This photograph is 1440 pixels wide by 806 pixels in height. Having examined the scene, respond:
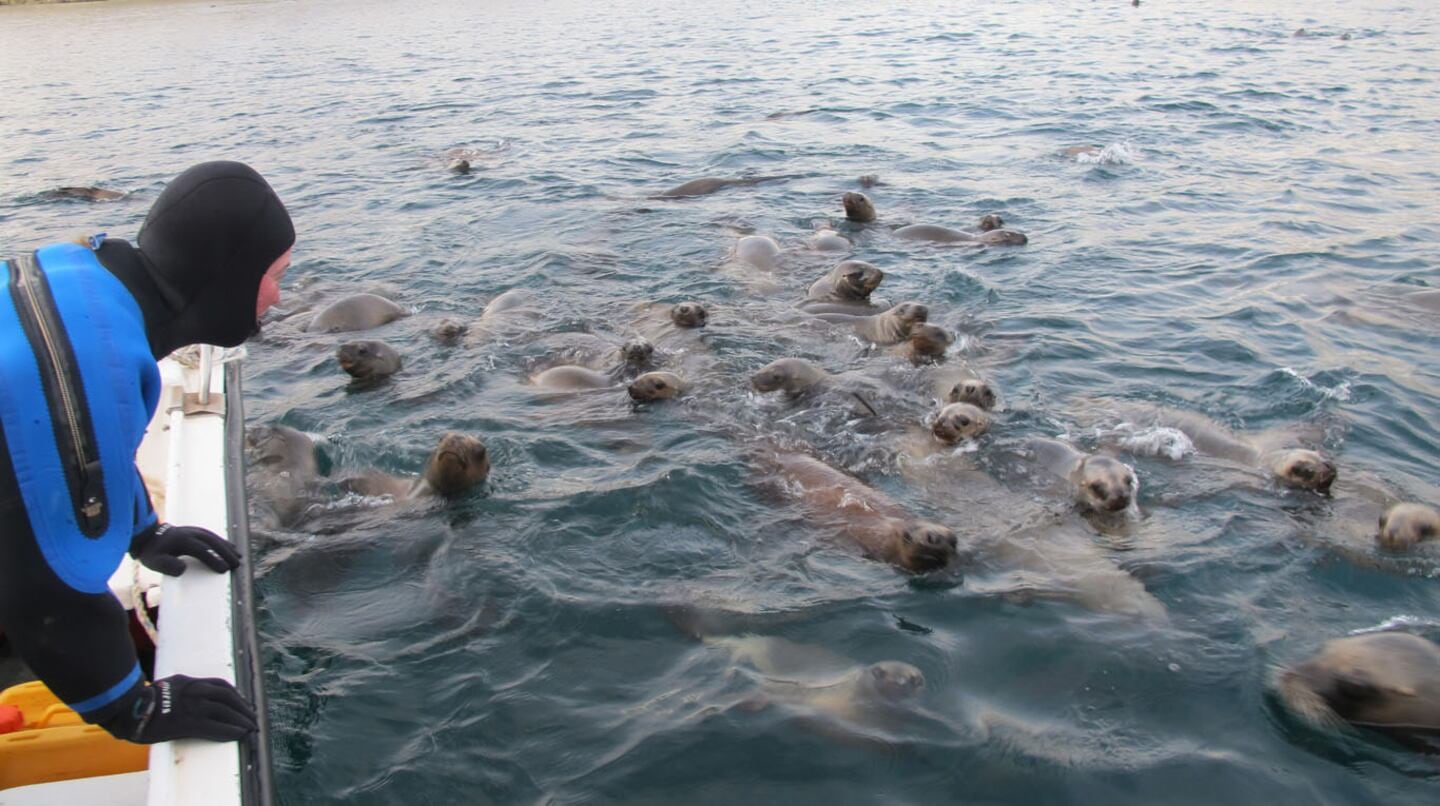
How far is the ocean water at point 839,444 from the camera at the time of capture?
4.67 meters

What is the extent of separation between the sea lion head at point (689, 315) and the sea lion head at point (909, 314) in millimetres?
Result: 1738

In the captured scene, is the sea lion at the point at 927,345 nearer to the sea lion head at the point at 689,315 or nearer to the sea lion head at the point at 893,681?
the sea lion head at the point at 689,315

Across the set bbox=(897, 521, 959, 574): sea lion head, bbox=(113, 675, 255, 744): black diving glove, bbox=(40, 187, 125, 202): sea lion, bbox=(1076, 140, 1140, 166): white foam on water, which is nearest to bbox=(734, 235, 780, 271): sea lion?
bbox=(897, 521, 959, 574): sea lion head

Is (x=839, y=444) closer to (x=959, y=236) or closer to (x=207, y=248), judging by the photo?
(x=207, y=248)

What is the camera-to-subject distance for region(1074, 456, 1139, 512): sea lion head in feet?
21.3

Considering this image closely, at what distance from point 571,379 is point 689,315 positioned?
58.2 inches

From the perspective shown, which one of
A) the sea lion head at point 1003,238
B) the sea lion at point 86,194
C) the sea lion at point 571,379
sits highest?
the sea lion head at point 1003,238

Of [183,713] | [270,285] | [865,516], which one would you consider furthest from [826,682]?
[270,285]

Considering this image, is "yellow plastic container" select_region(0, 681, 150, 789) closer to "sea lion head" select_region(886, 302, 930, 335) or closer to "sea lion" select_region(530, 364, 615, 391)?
"sea lion" select_region(530, 364, 615, 391)

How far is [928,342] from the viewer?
897 cm

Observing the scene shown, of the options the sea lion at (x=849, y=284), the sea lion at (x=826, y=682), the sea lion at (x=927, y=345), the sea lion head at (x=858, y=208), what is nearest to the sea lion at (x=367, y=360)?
the sea lion at (x=849, y=284)

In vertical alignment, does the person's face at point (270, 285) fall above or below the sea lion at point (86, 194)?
above

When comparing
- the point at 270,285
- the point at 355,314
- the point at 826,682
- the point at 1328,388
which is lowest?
the point at 355,314

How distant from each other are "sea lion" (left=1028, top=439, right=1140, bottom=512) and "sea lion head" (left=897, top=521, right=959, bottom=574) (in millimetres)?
1146
